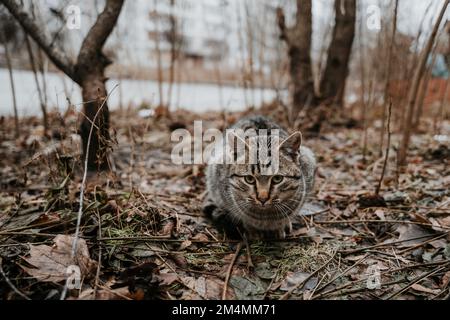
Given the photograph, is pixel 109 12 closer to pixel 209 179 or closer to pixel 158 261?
pixel 209 179

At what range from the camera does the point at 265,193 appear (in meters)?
2.36

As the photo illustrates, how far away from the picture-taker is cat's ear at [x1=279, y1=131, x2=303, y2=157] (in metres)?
2.54

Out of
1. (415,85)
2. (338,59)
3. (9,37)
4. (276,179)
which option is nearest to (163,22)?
(9,37)

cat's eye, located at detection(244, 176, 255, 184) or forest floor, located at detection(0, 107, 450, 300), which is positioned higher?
cat's eye, located at detection(244, 176, 255, 184)

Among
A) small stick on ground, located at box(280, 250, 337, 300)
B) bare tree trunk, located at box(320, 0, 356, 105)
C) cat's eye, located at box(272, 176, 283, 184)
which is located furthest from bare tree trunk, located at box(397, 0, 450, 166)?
bare tree trunk, located at box(320, 0, 356, 105)

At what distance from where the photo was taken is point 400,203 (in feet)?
9.87

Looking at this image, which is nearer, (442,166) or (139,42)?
(442,166)

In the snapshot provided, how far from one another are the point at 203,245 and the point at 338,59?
5156mm

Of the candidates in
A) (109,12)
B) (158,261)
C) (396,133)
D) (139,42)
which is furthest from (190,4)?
(158,261)

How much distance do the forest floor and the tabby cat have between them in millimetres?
140

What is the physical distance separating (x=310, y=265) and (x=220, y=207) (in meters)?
0.93

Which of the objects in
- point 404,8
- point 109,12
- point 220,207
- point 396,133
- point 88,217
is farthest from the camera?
point 396,133

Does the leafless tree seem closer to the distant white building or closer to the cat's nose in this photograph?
the distant white building

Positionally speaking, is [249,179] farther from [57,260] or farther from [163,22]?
[163,22]
